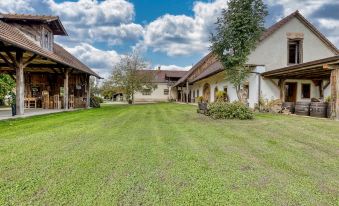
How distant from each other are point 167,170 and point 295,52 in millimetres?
18107

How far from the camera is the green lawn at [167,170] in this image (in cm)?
329

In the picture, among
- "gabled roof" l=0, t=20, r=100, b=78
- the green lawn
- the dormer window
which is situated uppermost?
the dormer window

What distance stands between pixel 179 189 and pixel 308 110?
13303mm

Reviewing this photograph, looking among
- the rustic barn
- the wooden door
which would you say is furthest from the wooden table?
the wooden door

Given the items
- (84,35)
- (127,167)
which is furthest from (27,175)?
(84,35)

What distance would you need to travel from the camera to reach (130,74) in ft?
127

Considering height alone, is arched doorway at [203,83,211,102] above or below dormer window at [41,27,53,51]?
below

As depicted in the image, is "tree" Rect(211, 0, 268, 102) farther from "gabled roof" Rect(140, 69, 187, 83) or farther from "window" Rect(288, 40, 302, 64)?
"gabled roof" Rect(140, 69, 187, 83)

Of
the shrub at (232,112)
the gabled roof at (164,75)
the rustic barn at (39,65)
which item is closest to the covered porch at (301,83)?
the shrub at (232,112)

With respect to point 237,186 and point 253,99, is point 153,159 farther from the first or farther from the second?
point 253,99

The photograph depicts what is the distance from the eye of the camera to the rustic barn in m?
12.1

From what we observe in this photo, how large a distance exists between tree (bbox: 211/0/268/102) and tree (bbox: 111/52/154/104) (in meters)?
25.1

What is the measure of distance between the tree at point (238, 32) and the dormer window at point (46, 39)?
10349 millimetres

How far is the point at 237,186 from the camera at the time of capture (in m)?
3.67
